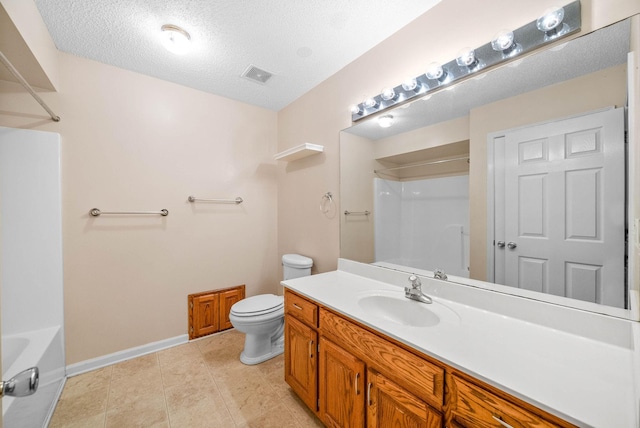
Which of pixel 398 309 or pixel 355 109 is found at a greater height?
pixel 355 109

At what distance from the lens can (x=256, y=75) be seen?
219cm

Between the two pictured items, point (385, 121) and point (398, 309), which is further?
point (385, 121)

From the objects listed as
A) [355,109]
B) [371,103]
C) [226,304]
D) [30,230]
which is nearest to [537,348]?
[371,103]

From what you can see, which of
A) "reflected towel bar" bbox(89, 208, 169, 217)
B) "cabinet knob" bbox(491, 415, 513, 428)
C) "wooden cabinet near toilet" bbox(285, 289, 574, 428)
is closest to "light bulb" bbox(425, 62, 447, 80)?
"wooden cabinet near toilet" bbox(285, 289, 574, 428)

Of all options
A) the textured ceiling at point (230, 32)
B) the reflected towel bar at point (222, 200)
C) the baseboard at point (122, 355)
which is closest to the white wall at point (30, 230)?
the baseboard at point (122, 355)

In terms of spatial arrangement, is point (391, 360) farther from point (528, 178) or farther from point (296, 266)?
point (296, 266)

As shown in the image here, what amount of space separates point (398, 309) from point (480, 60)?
137cm

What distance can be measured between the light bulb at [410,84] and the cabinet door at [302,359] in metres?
1.56

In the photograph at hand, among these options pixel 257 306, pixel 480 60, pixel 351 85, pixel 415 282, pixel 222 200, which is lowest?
pixel 257 306

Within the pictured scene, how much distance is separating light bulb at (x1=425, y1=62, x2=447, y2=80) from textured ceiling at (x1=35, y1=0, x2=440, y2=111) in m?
0.36

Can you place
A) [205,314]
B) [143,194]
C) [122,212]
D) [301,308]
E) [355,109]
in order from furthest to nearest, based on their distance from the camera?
[205,314] → [143,194] → [122,212] → [355,109] → [301,308]

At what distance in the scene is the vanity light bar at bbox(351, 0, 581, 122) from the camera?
107 centimetres

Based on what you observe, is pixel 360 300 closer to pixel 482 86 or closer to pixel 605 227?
pixel 605 227

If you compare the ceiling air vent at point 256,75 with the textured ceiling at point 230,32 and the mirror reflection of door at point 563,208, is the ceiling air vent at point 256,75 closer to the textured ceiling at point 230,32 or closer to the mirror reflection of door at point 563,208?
the textured ceiling at point 230,32
